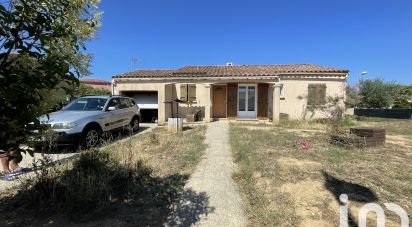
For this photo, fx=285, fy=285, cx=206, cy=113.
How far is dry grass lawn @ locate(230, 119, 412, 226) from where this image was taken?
4215 mm

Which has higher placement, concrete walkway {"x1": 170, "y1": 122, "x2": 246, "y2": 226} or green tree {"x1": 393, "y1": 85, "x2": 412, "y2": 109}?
green tree {"x1": 393, "y1": 85, "x2": 412, "y2": 109}

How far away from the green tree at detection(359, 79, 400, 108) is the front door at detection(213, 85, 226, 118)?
1494 centimetres

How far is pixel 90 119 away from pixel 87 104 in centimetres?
152

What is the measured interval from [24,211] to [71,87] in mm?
2710

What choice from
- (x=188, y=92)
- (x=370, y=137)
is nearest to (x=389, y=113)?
(x=188, y=92)

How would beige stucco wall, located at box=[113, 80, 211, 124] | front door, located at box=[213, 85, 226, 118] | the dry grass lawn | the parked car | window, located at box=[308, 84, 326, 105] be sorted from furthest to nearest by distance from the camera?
front door, located at box=[213, 85, 226, 118]
window, located at box=[308, 84, 326, 105]
beige stucco wall, located at box=[113, 80, 211, 124]
the parked car
the dry grass lawn

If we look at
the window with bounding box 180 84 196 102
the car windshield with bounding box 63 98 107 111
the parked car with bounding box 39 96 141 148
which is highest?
the window with bounding box 180 84 196 102

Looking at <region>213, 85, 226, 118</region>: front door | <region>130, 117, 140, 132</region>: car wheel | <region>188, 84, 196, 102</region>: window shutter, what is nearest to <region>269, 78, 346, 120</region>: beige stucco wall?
<region>213, 85, 226, 118</region>: front door

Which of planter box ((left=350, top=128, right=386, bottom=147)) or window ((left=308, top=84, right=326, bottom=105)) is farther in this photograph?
window ((left=308, top=84, right=326, bottom=105))

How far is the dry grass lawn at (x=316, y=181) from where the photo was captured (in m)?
4.21

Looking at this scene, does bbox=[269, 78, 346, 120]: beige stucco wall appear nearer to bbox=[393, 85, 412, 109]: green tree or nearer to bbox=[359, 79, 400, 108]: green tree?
bbox=[359, 79, 400, 108]: green tree

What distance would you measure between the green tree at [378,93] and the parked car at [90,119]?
23.1 m

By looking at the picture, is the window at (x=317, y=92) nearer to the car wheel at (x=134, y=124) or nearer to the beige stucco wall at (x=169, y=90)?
the beige stucco wall at (x=169, y=90)

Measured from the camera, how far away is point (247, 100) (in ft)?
62.2
